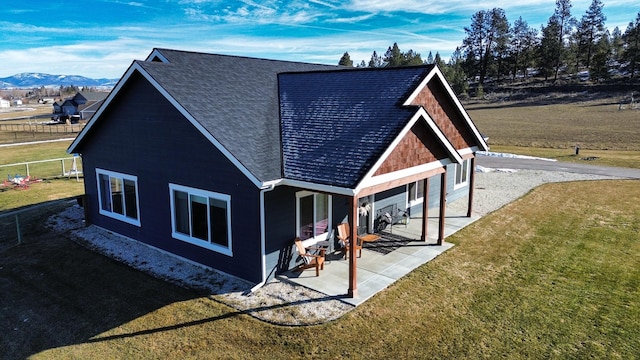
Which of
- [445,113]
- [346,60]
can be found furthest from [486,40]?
[445,113]

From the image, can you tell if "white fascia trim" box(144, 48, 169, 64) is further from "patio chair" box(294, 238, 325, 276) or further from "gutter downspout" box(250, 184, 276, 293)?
"patio chair" box(294, 238, 325, 276)

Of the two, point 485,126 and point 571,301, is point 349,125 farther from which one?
point 485,126

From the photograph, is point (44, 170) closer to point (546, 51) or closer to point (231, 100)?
point (231, 100)

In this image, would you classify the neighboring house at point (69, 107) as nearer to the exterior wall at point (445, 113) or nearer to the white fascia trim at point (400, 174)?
the exterior wall at point (445, 113)

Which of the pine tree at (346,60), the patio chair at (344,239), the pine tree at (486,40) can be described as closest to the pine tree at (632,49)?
the pine tree at (486,40)

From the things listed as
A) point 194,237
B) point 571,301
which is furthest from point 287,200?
point 571,301

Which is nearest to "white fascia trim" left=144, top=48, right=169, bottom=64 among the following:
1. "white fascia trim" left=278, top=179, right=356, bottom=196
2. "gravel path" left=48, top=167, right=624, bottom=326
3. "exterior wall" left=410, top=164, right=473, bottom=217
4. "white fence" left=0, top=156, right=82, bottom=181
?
"gravel path" left=48, top=167, right=624, bottom=326
